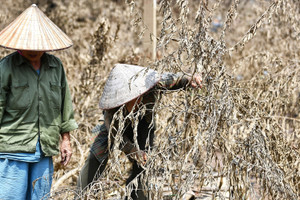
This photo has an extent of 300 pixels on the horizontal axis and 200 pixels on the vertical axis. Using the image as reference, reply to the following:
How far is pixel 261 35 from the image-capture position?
7.35 metres

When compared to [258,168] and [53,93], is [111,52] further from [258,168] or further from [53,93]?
[258,168]

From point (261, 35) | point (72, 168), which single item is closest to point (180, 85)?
point (72, 168)

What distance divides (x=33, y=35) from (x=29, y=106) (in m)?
0.48

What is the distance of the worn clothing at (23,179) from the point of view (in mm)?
3105

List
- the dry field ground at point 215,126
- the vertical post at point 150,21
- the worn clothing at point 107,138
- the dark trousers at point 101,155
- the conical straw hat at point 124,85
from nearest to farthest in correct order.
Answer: the dry field ground at point 215,126
the conical straw hat at point 124,85
the worn clothing at point 107,138
the dark trousers at point 101,155
the vertical post at point 150,21

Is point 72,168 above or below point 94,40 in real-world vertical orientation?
below

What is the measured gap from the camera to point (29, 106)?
312 centimetres

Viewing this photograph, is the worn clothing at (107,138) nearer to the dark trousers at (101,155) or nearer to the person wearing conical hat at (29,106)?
the dark trousers at (101,155)

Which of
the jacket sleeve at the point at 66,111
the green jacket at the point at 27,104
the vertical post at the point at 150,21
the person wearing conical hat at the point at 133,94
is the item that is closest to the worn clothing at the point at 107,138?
the person wearing conical hat at the point at 133,94

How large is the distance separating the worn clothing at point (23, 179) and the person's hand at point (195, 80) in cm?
116

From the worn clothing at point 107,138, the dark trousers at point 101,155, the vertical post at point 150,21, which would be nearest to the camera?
A: the worn clothing at point 107,138

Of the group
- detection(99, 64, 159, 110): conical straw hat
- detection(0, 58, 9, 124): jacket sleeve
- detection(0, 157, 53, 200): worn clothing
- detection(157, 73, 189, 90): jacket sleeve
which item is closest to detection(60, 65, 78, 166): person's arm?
detection(0, 157, 53, 200): worn clothing

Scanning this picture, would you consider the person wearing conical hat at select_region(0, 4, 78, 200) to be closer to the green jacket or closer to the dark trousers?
the green jacket

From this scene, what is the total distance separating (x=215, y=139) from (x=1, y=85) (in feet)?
A: 4.69
